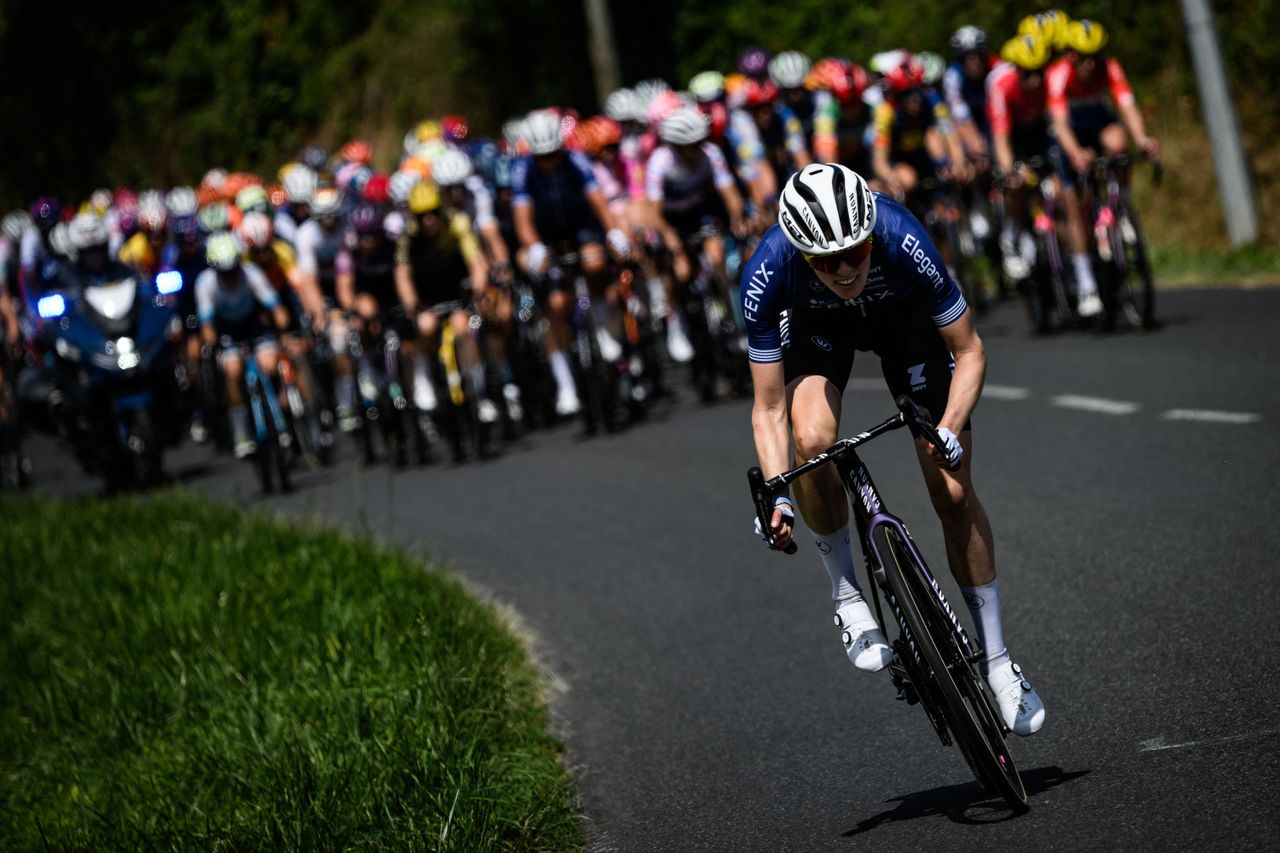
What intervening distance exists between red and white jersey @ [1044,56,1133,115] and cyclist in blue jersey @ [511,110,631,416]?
11.0 ft

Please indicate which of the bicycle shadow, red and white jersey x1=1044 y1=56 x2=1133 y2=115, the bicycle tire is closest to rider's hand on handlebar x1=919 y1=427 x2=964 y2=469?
the bicycle tire

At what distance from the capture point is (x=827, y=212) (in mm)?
A: 5582

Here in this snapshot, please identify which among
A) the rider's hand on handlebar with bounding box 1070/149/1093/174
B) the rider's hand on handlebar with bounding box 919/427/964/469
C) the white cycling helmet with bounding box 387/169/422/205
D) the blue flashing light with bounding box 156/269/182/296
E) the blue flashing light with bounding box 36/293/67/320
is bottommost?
the rider's hand on handlebar with bounding box 919/427/964/469

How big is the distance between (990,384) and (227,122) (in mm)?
35461

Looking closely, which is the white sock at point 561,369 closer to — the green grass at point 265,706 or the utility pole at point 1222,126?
the green grass at point 265,706

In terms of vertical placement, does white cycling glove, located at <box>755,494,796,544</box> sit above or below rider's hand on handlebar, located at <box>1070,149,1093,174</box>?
below

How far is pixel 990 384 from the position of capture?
13.8 metres

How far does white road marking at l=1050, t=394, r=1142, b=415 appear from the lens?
38.9 feet

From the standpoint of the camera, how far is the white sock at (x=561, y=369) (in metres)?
15.6

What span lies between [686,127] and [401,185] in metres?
3.49

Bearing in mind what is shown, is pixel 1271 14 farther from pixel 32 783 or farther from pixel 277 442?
pixel 32 783

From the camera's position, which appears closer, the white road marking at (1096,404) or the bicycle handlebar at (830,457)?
the bicycle handlebar at (830,457)

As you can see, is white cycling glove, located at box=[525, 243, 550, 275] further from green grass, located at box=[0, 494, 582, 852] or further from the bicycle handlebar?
the bicycle handlebar

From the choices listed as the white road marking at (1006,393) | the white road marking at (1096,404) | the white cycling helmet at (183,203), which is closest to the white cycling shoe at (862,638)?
the white road marking at (1096,404)
